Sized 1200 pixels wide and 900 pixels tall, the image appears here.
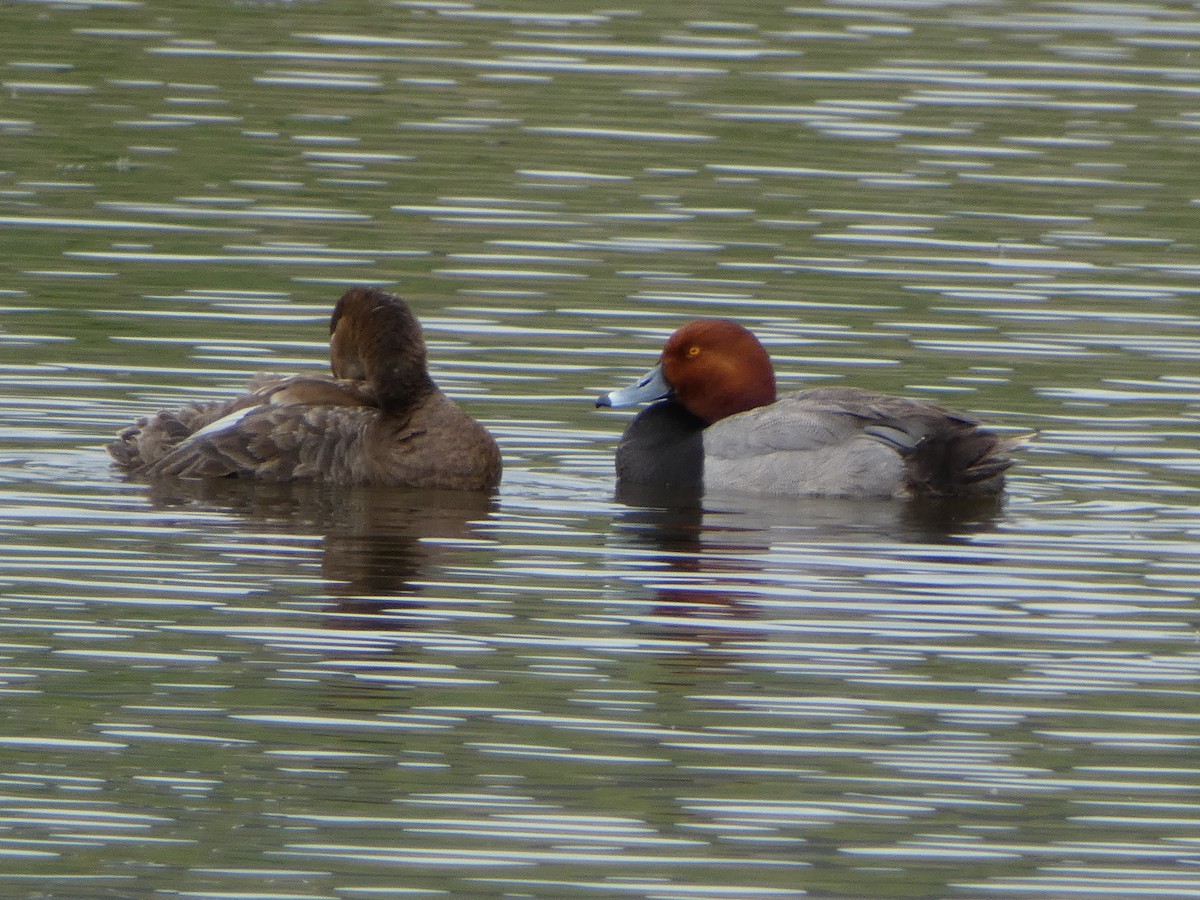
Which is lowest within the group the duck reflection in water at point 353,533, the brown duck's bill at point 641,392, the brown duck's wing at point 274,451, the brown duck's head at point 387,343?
the duck reflection in water at point 353,533

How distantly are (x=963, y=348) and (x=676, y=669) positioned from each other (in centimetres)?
587

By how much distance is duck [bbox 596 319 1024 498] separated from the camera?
11820 millimetres

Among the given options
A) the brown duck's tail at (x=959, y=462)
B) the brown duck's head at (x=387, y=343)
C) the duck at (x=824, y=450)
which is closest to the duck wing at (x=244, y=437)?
the brown duck's head at (x=387, y=343)

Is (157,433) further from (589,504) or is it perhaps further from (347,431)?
(589,504)

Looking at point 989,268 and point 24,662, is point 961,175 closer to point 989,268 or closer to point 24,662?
point 989,268

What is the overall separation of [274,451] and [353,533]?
1.26 m

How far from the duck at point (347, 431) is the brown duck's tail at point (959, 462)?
6.21 ft

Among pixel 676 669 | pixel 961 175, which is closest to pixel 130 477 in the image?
pixel 676 669

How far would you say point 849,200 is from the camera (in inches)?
704

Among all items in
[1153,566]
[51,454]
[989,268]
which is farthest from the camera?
[989,268]

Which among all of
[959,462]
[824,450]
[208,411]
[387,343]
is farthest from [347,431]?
[959,462]

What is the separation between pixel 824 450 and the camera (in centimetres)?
1192

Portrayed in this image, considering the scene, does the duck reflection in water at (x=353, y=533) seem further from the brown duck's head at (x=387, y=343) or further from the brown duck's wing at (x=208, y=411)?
the brown duck's head at (x=387, y=343)

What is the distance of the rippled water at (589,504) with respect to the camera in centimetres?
715
